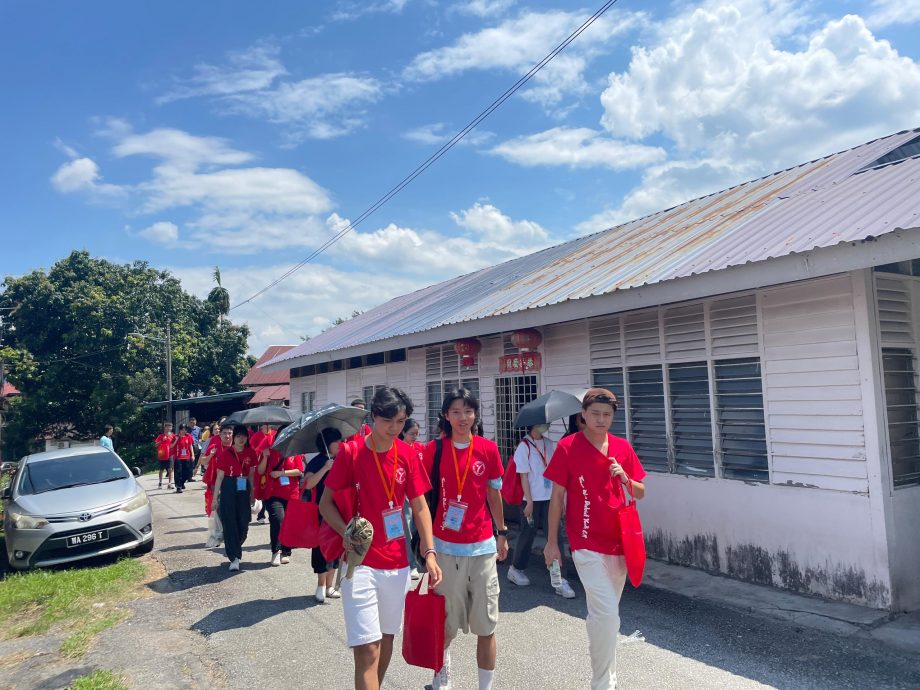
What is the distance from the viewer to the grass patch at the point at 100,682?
437 centimetres

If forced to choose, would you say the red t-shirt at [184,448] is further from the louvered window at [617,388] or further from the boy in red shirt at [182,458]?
the louvered window at [617,388]

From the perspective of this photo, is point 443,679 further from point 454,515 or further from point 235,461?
point 235,461

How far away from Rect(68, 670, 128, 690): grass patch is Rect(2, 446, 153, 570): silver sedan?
386 cm

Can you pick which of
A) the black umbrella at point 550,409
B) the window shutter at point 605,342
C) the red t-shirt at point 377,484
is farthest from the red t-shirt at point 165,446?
the red t-shirt at point 377,484

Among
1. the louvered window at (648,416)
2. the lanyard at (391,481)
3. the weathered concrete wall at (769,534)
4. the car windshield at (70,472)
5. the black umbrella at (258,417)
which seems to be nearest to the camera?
the lanyard at (391,481)

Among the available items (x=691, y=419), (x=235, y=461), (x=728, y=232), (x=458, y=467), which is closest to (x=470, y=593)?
(x=458, y=467)

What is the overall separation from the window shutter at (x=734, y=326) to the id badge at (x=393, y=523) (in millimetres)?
4416

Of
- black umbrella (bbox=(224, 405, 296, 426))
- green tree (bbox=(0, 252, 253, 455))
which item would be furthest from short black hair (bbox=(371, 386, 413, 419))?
green tree (bbox=(0, 252, 253, 455))

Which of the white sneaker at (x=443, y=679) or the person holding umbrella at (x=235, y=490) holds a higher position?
the person holding umbrella at (x=235, y=490)

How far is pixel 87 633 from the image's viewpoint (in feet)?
18.3

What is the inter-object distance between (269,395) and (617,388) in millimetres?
24604

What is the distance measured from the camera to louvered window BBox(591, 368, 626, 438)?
314 inches

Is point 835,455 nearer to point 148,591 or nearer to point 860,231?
point 860,231

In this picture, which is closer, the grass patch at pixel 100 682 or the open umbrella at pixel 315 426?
the grass patch at pixel 100 682
